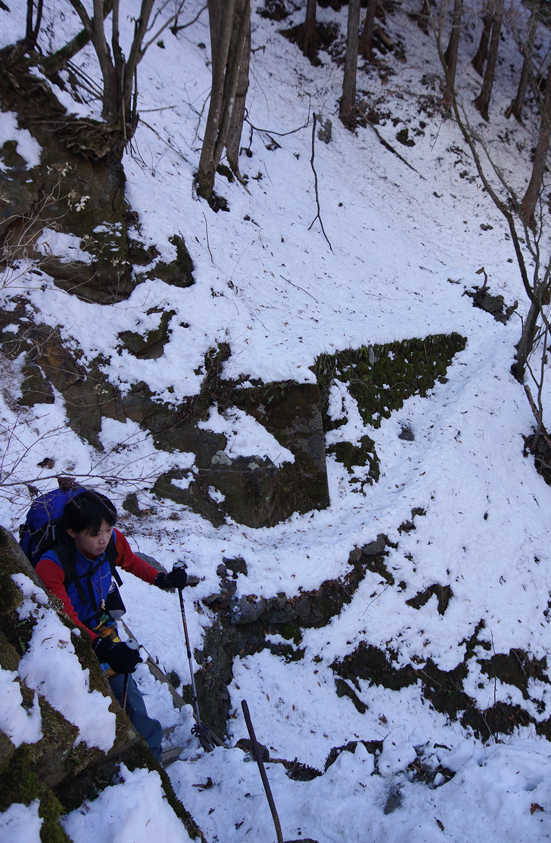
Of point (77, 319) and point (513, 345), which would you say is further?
point (513, 345)

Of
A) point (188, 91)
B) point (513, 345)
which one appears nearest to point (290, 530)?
point (513, 345)

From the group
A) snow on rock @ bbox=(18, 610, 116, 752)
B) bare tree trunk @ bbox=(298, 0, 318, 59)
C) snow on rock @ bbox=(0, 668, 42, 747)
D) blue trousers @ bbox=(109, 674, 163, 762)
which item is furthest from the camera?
bare tree trunk @ bbox=(298, 0, 318, 59)

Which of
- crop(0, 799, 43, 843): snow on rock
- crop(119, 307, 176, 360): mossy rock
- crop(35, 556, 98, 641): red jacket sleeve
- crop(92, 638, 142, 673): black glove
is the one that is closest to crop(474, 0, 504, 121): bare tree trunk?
crop(119, 307, 176, 360): mossy rock

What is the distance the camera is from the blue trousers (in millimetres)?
2817

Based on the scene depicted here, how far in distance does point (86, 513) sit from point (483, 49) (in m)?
22.8

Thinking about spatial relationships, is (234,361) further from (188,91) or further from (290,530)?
(188,91)

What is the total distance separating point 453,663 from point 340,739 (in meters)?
1.82

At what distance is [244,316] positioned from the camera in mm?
7113

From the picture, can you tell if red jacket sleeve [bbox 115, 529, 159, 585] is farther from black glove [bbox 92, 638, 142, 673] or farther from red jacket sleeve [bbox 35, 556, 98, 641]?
black glove [bbox 92, 638, 142, 673]

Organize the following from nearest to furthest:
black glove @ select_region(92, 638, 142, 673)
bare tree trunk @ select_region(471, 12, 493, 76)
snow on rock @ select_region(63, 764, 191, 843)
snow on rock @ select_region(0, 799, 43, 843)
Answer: snow on rock @ select_region(0, 799, 43, 843)
snow on rock @ select_region(63, 764, 191, 843)
black glove @ select_region(92, 638, 142, 673)
bare tree trunk @ select_region(471, 12, 493, 76)

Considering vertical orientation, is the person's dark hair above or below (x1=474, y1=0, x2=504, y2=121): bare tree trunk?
below

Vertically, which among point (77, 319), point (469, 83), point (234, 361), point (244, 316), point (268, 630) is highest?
point (469, 83)

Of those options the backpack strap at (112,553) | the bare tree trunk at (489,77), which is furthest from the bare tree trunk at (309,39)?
the backpack strap at (112,553)

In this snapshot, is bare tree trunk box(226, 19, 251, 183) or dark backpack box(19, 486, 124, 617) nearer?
dark backpack box(19, 486, 124, 617)
